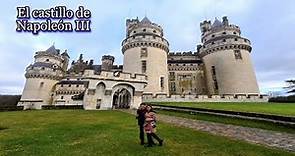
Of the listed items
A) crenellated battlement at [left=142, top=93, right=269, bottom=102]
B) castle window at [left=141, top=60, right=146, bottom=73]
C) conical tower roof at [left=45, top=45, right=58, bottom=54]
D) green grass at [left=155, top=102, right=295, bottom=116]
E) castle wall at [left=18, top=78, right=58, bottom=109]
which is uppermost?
conical tower roof at [left=45, top=45, right=58, bottom=54]

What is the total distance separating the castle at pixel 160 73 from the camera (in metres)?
33.1

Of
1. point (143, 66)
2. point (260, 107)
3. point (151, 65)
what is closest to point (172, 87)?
point (151, 65)

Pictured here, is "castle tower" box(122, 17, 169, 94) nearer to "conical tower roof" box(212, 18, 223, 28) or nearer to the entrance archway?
the entrance archway

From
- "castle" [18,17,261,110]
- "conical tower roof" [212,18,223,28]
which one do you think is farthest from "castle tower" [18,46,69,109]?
"conical tower roof" [212,18,223,28]

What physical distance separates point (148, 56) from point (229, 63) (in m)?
17.6

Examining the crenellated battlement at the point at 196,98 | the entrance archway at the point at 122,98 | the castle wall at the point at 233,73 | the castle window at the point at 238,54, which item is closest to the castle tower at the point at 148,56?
the crenellated battlement at the point at 196,98

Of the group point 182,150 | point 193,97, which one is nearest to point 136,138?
point 182,150

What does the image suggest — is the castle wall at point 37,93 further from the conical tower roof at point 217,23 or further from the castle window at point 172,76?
the conical tower roof at point 217,23

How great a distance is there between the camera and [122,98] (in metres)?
33.6

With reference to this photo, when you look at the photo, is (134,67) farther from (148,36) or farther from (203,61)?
(203,61)

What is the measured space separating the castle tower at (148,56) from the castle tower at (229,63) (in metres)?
11.0

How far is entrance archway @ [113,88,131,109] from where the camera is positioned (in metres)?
31.2

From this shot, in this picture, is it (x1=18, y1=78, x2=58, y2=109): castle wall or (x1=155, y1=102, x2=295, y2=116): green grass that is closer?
(x1=155, y1=102, x2=295, y2=116): green grass

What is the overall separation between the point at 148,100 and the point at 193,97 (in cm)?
787
